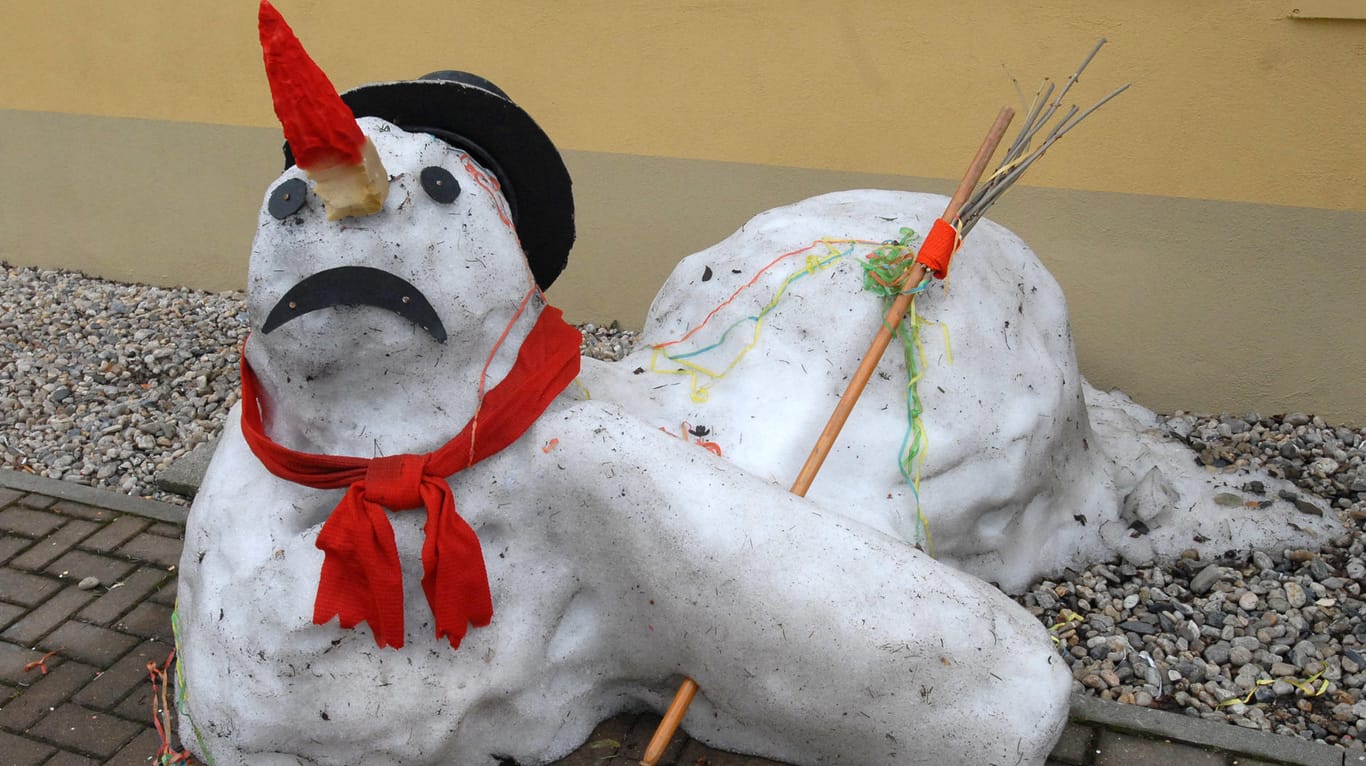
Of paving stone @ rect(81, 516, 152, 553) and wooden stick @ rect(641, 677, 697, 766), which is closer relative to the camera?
wooden stick @ rect(641, 677, 697, 766)

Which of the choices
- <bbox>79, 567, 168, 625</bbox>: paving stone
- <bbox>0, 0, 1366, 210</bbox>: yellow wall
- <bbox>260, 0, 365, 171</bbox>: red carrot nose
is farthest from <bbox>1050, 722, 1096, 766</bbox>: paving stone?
<bbox>79, 567, 168, 625</bbox>: paving stone

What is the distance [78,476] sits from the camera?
491 centimetres

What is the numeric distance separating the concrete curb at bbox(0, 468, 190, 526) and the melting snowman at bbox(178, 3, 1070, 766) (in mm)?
1615

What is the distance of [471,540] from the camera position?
2.73 meters

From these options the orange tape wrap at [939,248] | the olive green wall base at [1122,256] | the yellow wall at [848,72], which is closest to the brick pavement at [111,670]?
the orange tape wrap at [939,248]

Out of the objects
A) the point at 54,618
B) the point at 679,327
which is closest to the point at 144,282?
the point at 54,618

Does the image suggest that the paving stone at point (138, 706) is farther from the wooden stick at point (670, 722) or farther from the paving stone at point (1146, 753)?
the paving stone at point (1146, 753)

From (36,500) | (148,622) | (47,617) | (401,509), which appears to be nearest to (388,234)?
(401,509)

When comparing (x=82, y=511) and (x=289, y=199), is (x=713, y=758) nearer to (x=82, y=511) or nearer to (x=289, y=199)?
(x=289, y=199)

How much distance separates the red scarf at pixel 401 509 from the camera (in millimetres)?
2691

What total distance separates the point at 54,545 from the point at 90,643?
2.33 feet

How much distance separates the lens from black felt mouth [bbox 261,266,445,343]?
8.60ft

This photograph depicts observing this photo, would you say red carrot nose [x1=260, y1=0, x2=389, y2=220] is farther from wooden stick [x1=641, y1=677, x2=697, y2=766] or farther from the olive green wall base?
the olive green wall base

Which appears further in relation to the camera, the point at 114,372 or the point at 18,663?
the point at 114,372
